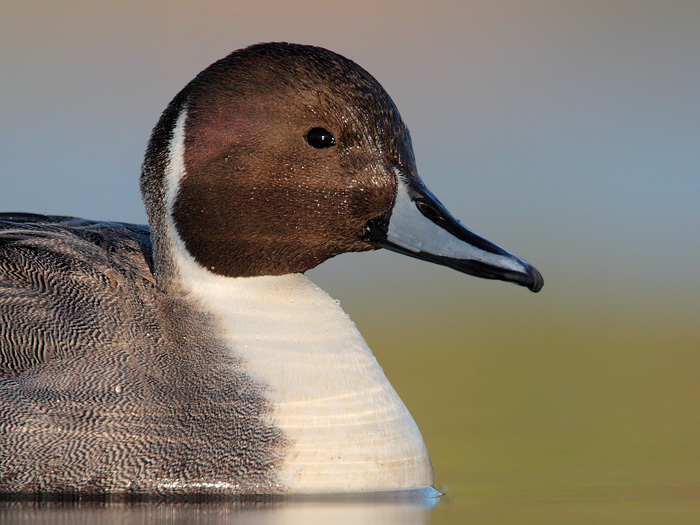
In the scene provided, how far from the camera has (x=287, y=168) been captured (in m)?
4.77

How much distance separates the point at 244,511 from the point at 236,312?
78 cm

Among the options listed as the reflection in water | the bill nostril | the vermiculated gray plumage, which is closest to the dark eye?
the bill nostril

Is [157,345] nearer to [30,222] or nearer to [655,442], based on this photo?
[30,222]

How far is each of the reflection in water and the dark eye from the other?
4.09 feet

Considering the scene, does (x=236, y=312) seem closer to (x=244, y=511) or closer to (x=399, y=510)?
(x=244, y=511)

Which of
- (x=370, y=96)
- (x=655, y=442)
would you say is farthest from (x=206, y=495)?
(x=655, y=442)

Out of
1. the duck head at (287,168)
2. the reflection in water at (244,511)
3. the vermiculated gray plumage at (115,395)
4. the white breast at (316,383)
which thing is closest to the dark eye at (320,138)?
the duck head at (287,168)

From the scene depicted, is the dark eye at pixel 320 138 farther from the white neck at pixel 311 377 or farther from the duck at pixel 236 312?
the white neck at pixel 311 377

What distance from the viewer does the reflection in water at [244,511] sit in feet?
13.8

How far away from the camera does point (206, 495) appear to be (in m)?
4.58

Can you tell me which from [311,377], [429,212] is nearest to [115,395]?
[311,377]

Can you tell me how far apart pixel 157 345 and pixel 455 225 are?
1.15 m

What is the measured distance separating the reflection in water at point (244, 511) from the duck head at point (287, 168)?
86cm

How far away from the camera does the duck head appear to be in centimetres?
472
